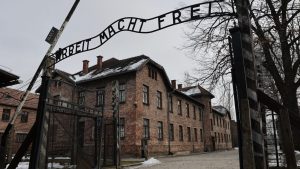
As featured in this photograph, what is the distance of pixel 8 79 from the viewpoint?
30.2 feet

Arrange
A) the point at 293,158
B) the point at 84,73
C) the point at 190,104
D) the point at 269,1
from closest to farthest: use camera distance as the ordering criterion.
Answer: the point at 293,158 < the point at 269,1 < the point at 84,73 < the point at 190,104

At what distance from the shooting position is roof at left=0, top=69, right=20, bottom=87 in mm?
8575

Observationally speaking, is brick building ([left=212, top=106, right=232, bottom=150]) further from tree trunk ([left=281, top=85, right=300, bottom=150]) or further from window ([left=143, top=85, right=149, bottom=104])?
tree trunk ([left=281, top=85, right=300, bottom=150])

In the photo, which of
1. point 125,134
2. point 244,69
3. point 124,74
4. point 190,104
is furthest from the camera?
point 190,104

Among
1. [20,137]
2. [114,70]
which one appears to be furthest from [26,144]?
[20,137]

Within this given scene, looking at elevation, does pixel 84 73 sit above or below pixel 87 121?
above

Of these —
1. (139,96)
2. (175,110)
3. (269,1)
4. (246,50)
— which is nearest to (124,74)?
(139,96)

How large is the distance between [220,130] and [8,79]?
4179 centimetres

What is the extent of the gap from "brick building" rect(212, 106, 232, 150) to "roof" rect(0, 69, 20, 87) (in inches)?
1378

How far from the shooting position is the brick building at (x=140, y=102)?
2211cm

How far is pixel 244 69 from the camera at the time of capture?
14.3 feet

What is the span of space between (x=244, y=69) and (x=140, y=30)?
8.43 ft

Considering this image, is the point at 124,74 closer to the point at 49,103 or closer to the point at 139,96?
the point at 139,96

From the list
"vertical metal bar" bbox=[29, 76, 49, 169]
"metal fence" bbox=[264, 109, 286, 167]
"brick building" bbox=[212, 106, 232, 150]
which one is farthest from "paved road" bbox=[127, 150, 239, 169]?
"brick building" bbox=[212, 106, 232, 150]
